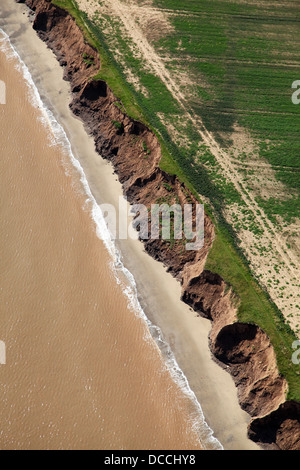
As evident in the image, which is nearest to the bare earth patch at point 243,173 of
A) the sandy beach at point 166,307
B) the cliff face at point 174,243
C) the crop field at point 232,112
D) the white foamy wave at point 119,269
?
the crop field at point 232,112

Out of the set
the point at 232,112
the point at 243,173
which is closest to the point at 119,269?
the point at 243,173

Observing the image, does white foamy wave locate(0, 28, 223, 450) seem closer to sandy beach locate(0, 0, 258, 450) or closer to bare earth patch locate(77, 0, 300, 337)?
sandy beach locate(0, 0, 258, 450)

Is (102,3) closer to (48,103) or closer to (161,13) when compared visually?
(161,13)

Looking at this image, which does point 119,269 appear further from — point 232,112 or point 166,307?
point 232,112

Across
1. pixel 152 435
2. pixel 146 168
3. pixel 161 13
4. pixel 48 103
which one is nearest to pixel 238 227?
pixel 146 168

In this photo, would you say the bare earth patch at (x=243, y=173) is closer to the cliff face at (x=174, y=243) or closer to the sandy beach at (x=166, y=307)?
the cliff face at (x=174, y=243)

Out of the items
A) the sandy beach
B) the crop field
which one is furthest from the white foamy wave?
the crop field
